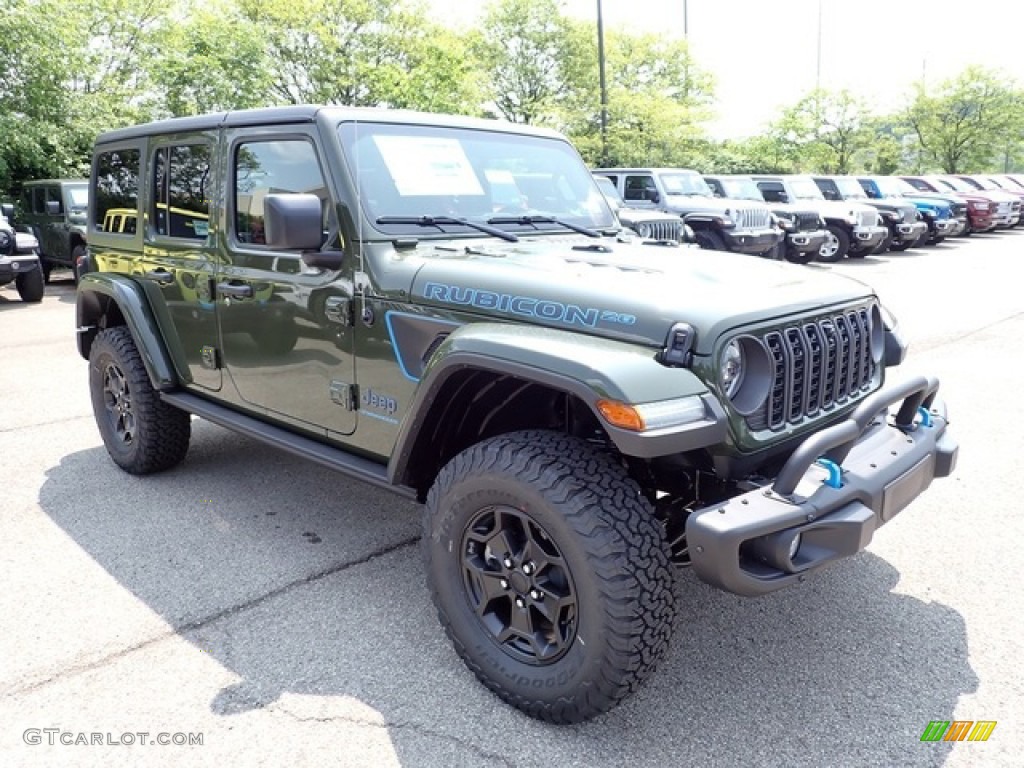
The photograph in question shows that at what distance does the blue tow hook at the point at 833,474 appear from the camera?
2.33 m

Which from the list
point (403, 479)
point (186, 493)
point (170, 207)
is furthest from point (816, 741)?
point (170, 207)

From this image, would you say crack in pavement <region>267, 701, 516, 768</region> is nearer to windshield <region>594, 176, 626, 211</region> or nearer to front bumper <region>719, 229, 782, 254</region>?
windshield <region>594, 176, 626, 211</region>

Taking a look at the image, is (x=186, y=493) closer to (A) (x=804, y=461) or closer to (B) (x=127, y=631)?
(B) (x=127, y=631)

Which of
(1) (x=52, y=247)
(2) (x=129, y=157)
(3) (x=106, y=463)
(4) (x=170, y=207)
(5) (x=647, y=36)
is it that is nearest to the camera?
(4) (x=170, y=207)

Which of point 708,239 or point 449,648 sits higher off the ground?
point 708,239

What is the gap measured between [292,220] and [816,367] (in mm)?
1801

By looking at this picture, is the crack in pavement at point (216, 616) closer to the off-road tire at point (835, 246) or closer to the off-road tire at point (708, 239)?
the off-road tire at point (708, 239)

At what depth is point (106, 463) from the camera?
481 cm

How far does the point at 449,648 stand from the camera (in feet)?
9.47

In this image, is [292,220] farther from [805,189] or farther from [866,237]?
[805,189]

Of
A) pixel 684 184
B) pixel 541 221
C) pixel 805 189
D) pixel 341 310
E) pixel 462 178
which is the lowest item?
pixel 805 189

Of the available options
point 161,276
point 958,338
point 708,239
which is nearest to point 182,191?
point 161,276

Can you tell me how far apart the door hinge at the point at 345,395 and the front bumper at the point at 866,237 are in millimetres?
15532

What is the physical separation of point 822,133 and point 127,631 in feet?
122
